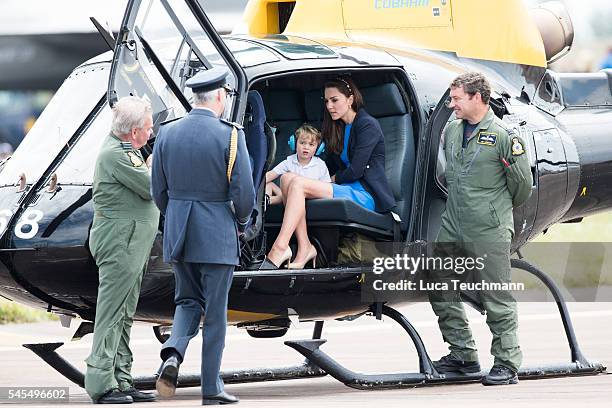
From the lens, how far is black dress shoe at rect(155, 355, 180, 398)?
670 cm

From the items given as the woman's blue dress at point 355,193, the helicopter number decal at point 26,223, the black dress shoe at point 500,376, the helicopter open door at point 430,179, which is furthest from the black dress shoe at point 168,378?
the black dress shoe at point 500,376

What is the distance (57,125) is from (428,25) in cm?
291

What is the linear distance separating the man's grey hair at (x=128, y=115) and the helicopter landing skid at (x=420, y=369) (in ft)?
4.98

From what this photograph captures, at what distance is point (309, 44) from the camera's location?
8531 millimetres

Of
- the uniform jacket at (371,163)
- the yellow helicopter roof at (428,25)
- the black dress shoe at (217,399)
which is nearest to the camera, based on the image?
the black dress shoe at (217,399)

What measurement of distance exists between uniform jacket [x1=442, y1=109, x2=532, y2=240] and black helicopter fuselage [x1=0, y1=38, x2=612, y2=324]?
27 centimetres

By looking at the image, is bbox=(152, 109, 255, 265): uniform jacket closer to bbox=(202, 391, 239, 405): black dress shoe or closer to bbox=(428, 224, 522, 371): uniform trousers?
bbox=(202, 391, 239, 405): black dress shoe

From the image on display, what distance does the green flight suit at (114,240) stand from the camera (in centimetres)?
718

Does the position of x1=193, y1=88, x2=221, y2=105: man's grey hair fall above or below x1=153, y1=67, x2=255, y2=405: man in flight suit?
above

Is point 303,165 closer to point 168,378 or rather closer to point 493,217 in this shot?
point 493,217

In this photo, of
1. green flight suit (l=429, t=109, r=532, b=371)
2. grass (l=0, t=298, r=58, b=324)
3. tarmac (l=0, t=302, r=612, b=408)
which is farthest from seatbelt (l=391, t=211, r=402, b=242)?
grass (l=0, t=298, r=58, b=324)

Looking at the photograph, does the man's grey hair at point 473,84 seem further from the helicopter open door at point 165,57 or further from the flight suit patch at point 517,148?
the helicopter open door at point 165,57

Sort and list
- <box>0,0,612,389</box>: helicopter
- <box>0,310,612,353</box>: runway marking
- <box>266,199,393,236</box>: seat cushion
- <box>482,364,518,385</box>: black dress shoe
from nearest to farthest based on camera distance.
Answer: <box>0,0,612,389</box>: helicopter
<box>266,199,393,236</box>: seat cushion
<box>482,364,518,385</box>: black dress shoe
<box>0,310,612,353</box>: runway marking

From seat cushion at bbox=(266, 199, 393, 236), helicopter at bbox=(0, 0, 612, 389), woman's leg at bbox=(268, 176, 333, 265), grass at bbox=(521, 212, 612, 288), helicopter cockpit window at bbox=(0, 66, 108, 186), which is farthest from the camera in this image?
grass at bbox=(521, 212, 612, 288)
